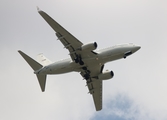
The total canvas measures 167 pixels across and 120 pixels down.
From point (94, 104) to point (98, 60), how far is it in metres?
18.8

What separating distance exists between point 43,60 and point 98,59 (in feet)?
58.0

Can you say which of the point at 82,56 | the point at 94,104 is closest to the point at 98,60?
the point at 82,56

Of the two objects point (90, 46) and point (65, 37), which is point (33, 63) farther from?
point (90, 46)

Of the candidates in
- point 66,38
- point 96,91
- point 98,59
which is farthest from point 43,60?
point 98,59

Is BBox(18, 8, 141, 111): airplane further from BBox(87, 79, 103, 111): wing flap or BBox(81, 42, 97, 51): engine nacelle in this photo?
BBox(87, 79, 103, 111): wing flap

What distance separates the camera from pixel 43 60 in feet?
319

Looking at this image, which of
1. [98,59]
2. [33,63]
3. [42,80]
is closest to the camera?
[98,59]

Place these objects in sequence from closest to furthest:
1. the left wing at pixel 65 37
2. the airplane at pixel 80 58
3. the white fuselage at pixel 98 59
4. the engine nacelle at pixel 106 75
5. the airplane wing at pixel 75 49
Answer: the left wing at pixel 65 37 → the airplane wing at pixel 75 49 → the airplane at pixel 80 58 → the white fuselage at pixel 98 59 → the engine nacelle at pixel 106 75

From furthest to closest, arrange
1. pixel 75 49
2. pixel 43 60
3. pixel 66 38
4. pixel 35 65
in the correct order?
1. pixel 43 60
2. pixel 35 65
3. pixel 75 49
4. pixel 66 38

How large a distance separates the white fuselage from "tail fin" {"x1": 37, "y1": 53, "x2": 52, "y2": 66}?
5.91 m

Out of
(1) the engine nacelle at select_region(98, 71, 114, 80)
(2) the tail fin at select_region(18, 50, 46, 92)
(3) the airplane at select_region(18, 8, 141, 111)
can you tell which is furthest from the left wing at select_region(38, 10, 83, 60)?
(1) the engine nacelle at select_region(98, 71, 114, 80)

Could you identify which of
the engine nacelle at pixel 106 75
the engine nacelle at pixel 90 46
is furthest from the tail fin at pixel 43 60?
the engine nacelle at pixel 90 46

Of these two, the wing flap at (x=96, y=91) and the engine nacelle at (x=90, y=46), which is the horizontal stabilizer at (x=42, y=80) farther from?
the engine nacelle at (x=90, y=46)

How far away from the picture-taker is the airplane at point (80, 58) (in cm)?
8275
